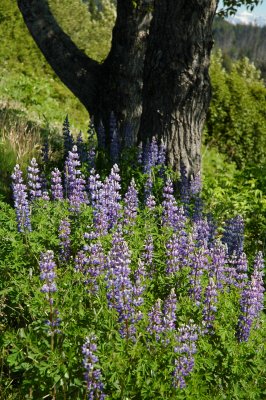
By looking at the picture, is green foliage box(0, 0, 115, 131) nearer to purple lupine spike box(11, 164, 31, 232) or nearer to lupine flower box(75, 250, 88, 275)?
purple lupine spike box(11, 164, 31, 232)

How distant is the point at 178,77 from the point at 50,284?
401 cm

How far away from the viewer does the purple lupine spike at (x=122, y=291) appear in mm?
3041

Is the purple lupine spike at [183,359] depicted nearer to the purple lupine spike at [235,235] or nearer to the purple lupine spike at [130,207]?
the purple lupine spike at [130,207]

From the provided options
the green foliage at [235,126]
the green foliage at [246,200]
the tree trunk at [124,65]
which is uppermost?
the tree trunk at [124,65]

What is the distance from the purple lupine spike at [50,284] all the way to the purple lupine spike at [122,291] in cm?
36

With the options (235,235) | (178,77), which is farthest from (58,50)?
(235,235)

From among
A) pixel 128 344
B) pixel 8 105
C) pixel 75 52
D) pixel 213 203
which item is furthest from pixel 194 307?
pixel 8 105

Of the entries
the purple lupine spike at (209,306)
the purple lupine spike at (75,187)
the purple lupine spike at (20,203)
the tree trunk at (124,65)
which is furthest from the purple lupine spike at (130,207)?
the tree trunk at (124,65)

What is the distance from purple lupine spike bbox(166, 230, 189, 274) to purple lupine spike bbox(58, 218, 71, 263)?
83 centimetres

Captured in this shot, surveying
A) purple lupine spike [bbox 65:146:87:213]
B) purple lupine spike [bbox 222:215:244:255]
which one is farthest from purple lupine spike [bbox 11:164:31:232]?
purple lupine spike [bbox 222:215:244:255]

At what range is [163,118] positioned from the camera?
6547mm

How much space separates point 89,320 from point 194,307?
0.80 meters

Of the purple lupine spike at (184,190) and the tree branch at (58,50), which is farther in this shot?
the tree branch at (58,50)

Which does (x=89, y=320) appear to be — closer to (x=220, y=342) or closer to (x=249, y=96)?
(x=220, y=342)
